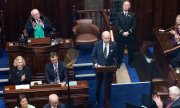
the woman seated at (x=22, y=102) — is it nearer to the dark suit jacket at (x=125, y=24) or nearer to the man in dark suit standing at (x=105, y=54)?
the man in dark suit standing at (x=105, y=54)

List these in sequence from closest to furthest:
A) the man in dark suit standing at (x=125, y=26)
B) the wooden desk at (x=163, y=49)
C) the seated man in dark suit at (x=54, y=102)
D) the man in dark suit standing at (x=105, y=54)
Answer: the seated man in dark suit at (x=54, y=102) → the man in dark suit standing at (x=105, y=54) → the wooden desk at (x=163, y=49) → the man in dark suit standing at (x=125, y=26)

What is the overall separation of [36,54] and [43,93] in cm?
122

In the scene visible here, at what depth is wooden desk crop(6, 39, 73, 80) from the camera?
889 centimetres

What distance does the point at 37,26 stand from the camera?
8984 millimetres

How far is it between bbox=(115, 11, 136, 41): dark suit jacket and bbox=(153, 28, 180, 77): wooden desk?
50cm

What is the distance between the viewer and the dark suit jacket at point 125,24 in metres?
9.46

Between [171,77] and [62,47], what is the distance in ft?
7.92

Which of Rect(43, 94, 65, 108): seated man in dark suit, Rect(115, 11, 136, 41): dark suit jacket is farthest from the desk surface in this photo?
Rect(43, 94, 65, 108): seated man in dark suit

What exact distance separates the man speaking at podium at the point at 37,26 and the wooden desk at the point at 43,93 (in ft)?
4.89

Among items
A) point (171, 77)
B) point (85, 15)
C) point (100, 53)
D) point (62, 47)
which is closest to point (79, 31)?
point (85, 15)

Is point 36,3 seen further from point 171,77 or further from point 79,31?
point 171,77

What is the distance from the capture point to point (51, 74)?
828cm

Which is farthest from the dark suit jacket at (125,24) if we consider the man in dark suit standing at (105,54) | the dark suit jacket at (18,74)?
the dark suit jacket at (18,74)

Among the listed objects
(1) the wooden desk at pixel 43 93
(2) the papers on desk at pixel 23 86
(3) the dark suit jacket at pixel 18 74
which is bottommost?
(1) the wooden desk at pixel 43 93
